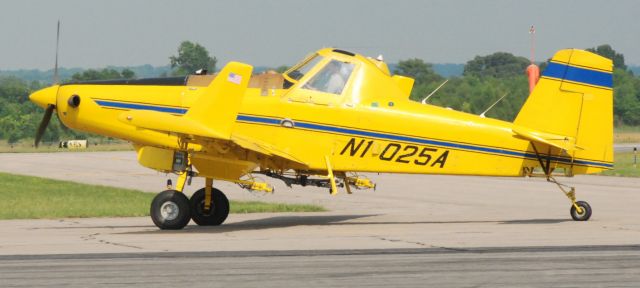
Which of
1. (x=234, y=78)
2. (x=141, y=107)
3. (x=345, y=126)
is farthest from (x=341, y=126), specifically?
(x=141, y=107)

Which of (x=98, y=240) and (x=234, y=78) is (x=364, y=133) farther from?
(x=98, y=240)

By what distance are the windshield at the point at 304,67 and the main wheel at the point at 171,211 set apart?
104 inches

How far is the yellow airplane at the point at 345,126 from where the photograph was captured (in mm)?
17547

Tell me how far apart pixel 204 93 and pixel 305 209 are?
21.9ft

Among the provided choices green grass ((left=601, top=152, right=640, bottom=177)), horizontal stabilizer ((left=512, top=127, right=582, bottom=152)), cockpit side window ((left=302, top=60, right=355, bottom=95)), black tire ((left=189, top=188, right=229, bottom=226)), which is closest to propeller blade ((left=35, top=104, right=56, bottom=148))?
black tire ((left=189, top=188, right=229, bottom=226))

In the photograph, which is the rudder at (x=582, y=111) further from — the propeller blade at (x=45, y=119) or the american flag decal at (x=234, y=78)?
the propeller blade at (x=45, y=119)

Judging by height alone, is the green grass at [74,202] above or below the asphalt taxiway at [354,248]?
below

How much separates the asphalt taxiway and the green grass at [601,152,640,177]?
10996mm

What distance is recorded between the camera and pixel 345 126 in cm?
1777

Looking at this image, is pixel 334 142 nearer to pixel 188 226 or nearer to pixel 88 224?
pixel 188 226

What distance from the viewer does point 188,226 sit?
18375 millimetres

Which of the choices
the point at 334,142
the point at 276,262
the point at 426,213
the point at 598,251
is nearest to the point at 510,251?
the point at 598,251

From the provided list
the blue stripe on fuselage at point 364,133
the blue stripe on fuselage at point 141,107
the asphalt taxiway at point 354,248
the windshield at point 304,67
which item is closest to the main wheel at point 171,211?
the asphalt taxiway at point 354,248

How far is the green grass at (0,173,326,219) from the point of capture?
70.3 ft
